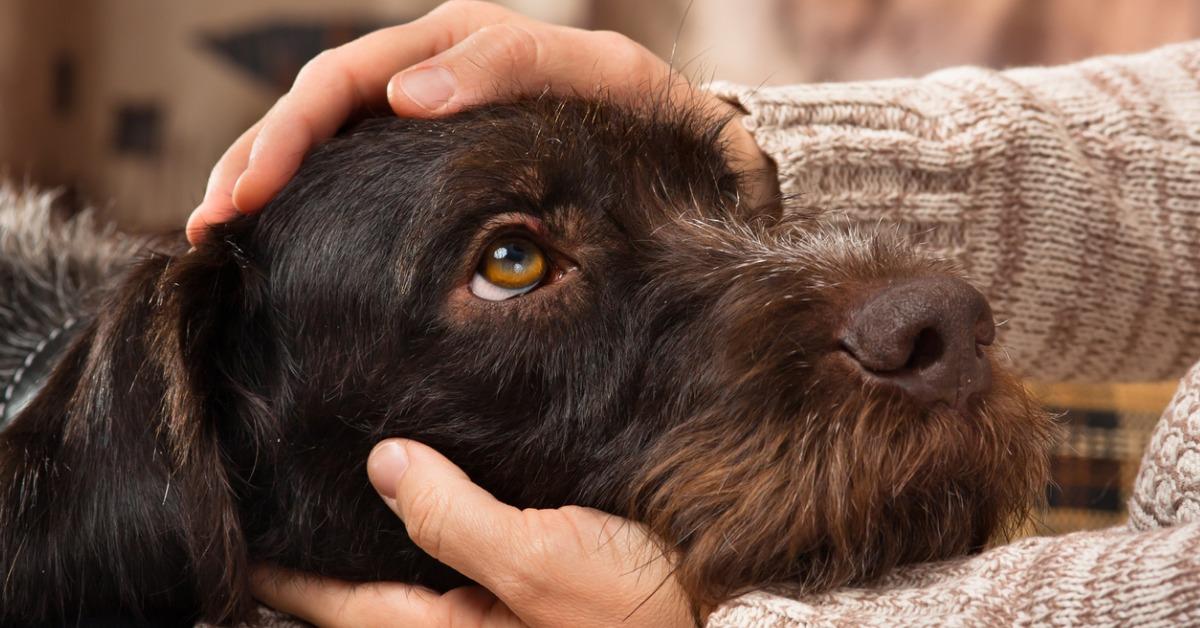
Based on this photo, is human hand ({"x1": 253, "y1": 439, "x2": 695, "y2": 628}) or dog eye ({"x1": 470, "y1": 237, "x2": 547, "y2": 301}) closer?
human hand ({"x1": 253, "y1": 439, "x2": 695, "y2": 628})

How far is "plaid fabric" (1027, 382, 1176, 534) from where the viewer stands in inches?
141

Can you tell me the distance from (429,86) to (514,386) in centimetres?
51

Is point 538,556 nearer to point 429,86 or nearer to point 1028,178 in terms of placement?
point 429,86

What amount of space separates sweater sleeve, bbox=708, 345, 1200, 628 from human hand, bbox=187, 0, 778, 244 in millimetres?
919

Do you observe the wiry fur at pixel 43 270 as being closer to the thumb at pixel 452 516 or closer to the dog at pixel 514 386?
A: the dog at pixel 514 386

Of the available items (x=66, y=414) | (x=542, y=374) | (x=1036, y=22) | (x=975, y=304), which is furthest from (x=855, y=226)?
(x=1036, y=22)

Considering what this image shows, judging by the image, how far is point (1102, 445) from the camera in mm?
3699

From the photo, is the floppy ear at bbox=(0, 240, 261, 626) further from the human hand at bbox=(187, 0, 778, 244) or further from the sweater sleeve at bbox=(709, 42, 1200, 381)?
the sweater sleeve at bbox=(709, 42, 1200, 381)

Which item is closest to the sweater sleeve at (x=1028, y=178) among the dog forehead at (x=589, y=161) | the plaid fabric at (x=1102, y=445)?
the dog forehead at (x=589, y=161)

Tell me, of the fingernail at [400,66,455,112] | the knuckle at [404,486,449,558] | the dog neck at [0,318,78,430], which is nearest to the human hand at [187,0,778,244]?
the fingernail at [400,66,455,112]

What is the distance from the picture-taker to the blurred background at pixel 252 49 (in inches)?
177

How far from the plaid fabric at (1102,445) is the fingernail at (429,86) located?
7.88 ft

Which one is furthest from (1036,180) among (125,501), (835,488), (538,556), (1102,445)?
(1102,445)

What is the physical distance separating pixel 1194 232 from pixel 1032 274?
331 mm
